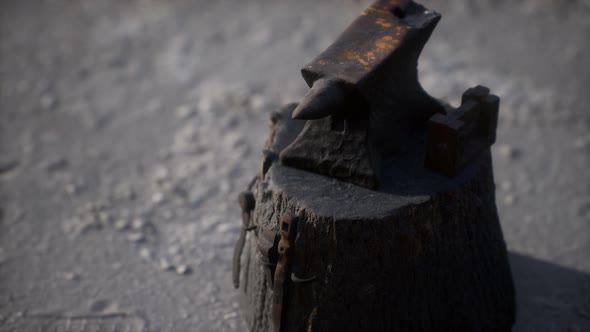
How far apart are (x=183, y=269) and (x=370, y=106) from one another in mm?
1455

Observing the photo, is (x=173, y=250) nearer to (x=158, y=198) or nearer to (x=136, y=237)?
(x=136, y=237)

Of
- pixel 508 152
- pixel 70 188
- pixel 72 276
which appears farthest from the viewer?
pixel 508 152

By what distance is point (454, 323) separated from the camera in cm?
263

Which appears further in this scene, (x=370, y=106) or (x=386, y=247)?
(x=370, y=106)

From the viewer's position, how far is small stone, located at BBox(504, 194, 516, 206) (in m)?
3.78

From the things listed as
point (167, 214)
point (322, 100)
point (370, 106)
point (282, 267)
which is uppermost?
point (322, 100)

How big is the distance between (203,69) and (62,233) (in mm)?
2007

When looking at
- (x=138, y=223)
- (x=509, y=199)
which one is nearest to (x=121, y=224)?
(x=138, y=223)

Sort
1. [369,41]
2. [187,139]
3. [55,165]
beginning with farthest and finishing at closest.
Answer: [187,139]
[55,165]
[369,41]

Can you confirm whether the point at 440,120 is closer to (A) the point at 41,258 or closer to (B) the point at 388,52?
(B) the point at 388,52

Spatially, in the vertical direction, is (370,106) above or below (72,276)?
above

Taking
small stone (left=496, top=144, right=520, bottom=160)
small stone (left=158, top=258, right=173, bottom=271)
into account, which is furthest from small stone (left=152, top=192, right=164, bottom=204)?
small stone (left=496, top=144, right=520, bottom=160)

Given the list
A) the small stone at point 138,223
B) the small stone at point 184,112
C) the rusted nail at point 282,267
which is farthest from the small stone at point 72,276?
the small stone at point 184,112

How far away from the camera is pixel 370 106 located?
2488 millimetres
